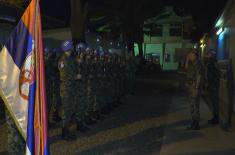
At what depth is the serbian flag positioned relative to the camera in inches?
211

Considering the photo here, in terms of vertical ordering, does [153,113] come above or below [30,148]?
below

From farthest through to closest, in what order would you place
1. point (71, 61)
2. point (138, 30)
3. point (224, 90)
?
point (138, 30)
point (224, 90)
point (71, 61)

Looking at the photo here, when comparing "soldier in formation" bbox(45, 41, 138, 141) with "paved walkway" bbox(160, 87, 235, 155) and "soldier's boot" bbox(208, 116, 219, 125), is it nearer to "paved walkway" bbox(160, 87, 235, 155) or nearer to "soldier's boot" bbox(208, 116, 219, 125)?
"paved walkway" bbox(160, 87, 235, 155)

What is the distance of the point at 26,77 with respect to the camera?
5.51 metres

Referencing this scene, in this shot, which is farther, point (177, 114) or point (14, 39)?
point (177, 114)

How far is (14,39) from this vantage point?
220 inches

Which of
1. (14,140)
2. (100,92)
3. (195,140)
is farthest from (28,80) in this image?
(100,92)

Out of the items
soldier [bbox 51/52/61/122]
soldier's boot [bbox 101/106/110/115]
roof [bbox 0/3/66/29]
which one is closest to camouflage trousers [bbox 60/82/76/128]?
soldier [bbox 51/52/61/122]

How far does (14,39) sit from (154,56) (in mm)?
74850

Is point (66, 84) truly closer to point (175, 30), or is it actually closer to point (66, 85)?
point (66, 85)

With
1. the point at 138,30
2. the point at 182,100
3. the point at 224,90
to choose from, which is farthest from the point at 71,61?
the point at 138,30

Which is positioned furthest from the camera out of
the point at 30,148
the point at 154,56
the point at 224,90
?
the point at 154,56

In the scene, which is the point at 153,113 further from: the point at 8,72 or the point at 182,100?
the point at 8,72

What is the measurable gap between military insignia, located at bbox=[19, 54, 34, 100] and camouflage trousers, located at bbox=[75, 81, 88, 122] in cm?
573
